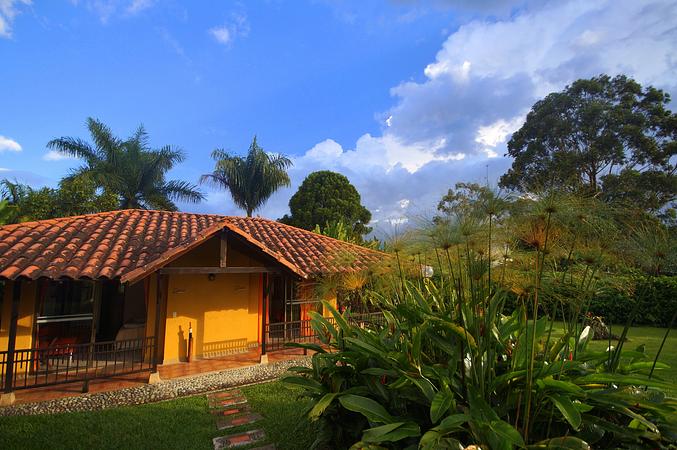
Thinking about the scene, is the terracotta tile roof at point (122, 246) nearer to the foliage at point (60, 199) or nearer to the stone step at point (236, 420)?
the stone step at point (236, 420)

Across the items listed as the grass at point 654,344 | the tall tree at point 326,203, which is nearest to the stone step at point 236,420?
the grass at point 654,344

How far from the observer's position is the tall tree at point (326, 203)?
3008cm

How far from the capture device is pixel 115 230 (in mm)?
10336

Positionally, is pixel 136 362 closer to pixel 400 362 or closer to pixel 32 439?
pixel 32 439

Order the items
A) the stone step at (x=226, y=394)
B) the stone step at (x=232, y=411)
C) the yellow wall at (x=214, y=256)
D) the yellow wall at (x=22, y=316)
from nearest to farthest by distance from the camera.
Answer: the stone step at (x=232, y=411) < the stone step at (x=226, y=394) < the yellow wall at (x=22, y=316) < the yellow wall at (x=214, y=256)

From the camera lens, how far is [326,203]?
30.5 metres

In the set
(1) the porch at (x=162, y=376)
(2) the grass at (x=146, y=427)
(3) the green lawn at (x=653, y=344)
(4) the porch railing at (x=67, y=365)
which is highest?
(4) the porch railing at (x=67, y=365)

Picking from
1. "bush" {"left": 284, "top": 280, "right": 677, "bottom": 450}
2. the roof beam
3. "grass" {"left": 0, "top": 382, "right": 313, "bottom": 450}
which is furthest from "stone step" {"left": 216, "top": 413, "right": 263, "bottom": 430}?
the roof beam

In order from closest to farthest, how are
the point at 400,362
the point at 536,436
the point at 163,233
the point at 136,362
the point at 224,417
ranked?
the point at 536,436
the point at 400,362
the point at 224,417
the point at 136,362
the point at 163,233

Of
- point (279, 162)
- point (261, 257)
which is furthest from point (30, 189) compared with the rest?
point (261, 257)

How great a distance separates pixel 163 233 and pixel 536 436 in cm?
1063

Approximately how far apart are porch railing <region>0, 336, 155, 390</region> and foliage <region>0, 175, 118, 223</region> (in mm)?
12231

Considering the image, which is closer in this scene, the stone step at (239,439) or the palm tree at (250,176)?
the stone step at (239,439)

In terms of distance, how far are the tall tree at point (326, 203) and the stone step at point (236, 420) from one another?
2378 centimetres
